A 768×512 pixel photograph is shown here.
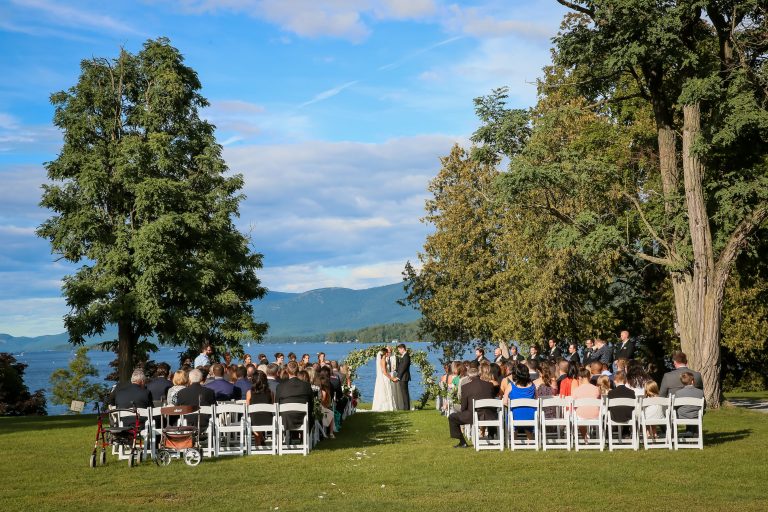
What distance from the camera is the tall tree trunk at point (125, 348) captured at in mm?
32312

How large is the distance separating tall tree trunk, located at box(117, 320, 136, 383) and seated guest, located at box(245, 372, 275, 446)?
18.3m

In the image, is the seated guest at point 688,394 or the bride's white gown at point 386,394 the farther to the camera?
the bride's white gown at point 386,394

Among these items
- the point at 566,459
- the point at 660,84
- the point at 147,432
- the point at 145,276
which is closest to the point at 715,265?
the point at 660,84

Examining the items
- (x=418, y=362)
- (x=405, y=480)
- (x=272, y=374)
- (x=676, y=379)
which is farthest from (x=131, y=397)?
(x=418, y=362)

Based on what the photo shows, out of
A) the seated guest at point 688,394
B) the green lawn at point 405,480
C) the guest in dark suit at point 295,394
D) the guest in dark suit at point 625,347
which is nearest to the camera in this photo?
the green lawn at point 405,480

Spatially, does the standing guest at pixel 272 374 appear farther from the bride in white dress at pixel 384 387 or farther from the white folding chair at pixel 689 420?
the white folding chair at pixel 689 420

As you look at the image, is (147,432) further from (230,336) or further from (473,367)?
(230,336)

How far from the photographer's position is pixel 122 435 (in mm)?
13648

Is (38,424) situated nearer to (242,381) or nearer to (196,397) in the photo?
(242,381)

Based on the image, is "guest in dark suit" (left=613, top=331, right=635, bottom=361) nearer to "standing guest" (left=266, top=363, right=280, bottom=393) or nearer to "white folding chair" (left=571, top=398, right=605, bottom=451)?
"white folding chair" (left=571, top=398, right=605, bottom=451)

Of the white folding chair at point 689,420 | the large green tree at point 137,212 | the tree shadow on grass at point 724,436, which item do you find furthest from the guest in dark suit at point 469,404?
the large green tree at point 137,212

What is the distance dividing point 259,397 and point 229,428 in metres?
0.80

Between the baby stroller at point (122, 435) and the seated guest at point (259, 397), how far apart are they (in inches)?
71.7

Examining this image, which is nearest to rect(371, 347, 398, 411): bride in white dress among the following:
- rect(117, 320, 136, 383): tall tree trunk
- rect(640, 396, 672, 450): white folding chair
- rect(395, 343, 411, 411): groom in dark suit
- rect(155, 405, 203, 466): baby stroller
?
rect(395, 343, 411, 411): groom in dark suit
